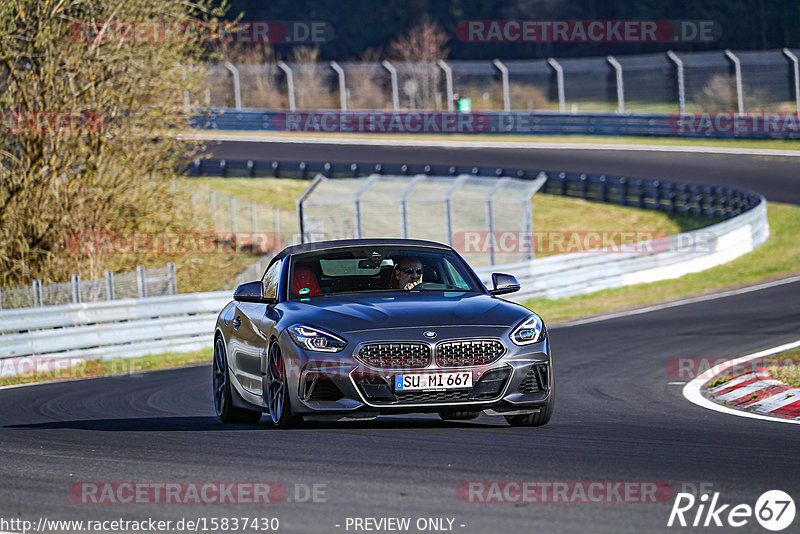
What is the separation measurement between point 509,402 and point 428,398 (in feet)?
1.90

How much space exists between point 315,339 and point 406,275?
4.66ft

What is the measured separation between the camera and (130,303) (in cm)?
1891

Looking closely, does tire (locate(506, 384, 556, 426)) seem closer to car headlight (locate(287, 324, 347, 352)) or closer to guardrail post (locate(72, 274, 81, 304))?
car headlight (locate(287, 324, 347, 352))

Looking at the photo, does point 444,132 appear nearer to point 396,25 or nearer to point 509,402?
point 396,25

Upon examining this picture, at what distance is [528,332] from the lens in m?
8.88

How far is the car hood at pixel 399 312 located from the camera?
28.5 ft

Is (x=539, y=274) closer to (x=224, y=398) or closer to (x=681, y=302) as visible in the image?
(x=681, y=302)

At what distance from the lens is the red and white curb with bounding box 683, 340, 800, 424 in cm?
1030

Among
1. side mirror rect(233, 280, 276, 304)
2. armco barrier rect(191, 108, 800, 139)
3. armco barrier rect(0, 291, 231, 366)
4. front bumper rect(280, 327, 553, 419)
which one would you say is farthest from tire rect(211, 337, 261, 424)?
armco barrier rect(191, 108, 800, 139)

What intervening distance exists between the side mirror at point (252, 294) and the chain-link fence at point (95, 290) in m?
9.27

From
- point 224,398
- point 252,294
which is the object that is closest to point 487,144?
point 224,398

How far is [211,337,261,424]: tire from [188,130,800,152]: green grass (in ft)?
115

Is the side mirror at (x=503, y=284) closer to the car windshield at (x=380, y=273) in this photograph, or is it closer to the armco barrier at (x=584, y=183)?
the car windshield at (x=380, y=273)

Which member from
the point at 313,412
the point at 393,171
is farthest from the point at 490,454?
the point at 393,171
